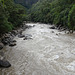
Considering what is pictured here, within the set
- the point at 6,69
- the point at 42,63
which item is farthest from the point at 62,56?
the point at 6,69

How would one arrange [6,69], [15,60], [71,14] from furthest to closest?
[71,14], [15,60], [6,69]

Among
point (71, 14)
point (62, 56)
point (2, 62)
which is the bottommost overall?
point (62, 56)

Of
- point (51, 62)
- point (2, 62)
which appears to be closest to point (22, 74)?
point (2, 62)

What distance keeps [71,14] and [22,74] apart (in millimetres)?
14903

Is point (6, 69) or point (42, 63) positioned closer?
point (6, 69)

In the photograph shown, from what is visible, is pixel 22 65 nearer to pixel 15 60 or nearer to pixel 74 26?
pixel 15 60

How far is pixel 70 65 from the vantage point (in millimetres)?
7434

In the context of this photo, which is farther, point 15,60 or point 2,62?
point 15,60

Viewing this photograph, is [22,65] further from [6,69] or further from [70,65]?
[70,65]

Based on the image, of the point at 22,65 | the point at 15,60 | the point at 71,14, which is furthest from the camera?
the point at 71,14

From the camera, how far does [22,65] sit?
7.62 meters

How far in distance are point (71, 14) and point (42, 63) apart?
13133mm

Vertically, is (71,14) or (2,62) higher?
(71,14)

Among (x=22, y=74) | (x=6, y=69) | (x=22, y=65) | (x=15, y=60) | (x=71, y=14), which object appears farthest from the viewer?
(x=71, y=14)
